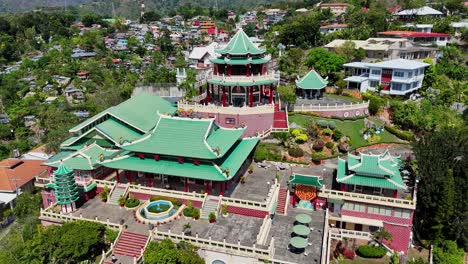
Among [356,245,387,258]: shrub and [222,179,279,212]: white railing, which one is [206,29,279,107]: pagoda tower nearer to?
[222,179,279,212]: white railing

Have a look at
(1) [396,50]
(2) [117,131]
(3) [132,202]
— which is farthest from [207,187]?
(1) [396,50]

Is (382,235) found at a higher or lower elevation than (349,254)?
higher

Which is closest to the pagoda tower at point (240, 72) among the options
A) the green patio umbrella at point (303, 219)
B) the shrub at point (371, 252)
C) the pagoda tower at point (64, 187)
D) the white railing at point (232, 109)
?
the white railing at point (232, 109)

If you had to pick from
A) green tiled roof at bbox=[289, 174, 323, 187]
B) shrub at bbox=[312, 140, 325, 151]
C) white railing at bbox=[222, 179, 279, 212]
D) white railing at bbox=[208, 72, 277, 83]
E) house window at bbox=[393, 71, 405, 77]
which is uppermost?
white railing at bbox=[208, 72, 277, 83]

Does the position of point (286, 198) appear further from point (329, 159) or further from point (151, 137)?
point (151, 137)

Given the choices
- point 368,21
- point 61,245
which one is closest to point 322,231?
point 61,245

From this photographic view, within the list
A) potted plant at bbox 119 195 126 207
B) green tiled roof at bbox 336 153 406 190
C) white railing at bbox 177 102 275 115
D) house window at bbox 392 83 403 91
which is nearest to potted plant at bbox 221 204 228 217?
potted plant at bbox 119 195 126 207

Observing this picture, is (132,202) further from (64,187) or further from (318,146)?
(318,146)
